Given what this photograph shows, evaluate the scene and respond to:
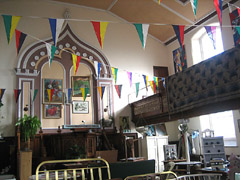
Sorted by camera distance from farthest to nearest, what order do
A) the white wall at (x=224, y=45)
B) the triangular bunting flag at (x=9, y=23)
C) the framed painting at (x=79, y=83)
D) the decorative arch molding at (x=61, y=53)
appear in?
the framed painting at (x=79, y=83), the decorative arch molding at (x=61, y=53), the white wall at (x=224, y=45), the triangular bunting flag at (x=9, y=23)

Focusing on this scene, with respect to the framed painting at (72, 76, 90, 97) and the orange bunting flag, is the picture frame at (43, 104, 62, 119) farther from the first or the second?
the framed painting at (72, 76, 90, 97)

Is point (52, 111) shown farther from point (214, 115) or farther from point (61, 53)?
point (214, 115)

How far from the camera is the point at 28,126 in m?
9.62

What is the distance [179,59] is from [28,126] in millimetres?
7064

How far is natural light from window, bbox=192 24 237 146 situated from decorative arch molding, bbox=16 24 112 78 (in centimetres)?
385

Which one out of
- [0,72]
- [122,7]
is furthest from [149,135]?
[0,72]

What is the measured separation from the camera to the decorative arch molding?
1090cm

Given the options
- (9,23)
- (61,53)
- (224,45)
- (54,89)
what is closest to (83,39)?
(61,53)

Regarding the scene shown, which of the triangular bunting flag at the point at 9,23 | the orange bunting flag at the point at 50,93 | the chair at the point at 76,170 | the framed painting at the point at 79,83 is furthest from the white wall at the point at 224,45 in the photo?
the triangular bunting flag at the point at 9,23

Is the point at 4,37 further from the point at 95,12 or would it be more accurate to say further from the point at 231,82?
the point at 231,82

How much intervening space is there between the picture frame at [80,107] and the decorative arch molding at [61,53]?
4.81ft

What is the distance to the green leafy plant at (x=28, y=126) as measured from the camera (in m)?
9.60

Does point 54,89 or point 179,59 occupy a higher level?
point 179,59

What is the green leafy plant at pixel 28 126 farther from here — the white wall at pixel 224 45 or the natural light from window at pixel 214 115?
the natural light from window at pixel 214 115
